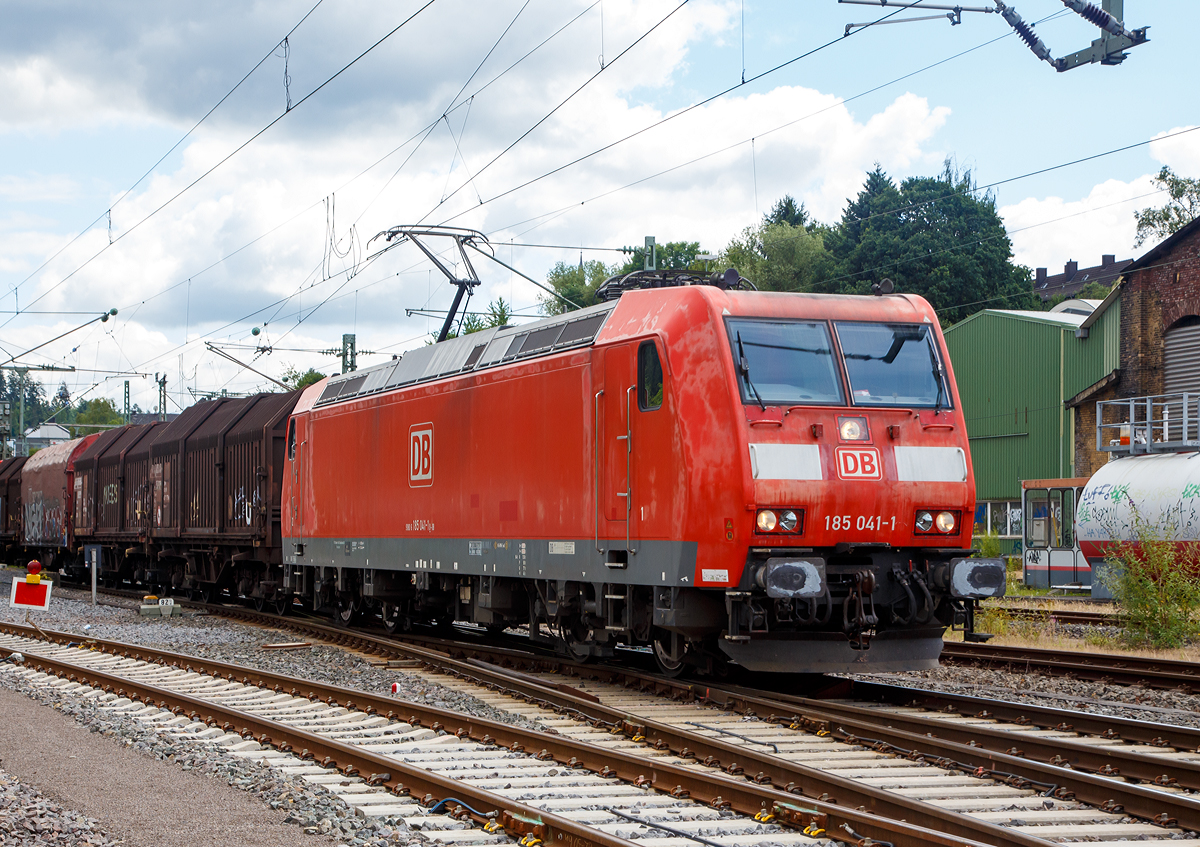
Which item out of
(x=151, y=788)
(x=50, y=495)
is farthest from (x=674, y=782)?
(x=50, y=495)

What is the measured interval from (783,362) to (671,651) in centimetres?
305

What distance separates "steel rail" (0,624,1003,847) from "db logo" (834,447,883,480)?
2.95 meters

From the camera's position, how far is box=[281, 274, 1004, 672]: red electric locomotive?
34.1ft

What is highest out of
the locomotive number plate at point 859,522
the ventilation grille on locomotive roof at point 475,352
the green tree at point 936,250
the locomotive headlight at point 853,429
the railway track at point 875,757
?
the green tree at point 936,250

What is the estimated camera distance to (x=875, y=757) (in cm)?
851

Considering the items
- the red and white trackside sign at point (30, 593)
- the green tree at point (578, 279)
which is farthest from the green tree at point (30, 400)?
the red and white trackside sign at point (30, 593)

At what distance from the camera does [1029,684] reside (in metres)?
12.2

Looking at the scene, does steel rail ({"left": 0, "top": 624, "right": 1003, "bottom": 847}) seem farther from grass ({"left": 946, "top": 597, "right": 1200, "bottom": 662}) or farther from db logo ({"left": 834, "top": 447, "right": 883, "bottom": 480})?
grass ({"left": 946, "top": 597, "right": 1200, "bottom": 662})

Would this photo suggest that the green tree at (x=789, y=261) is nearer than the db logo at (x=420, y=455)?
No

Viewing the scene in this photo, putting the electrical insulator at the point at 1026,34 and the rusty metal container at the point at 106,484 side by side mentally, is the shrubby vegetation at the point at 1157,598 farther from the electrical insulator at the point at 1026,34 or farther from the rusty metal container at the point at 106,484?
the rusty metal container at the point at 106,484

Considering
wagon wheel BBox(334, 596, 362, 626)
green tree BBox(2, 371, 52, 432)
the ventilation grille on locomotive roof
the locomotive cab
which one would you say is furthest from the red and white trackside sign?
green tree BBox(2, 371, 52, 432)

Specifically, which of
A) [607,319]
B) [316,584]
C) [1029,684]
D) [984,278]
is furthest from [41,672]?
[984,278]

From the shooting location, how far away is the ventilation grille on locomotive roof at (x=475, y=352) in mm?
12641

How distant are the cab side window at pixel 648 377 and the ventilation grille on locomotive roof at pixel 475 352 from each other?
98cm
